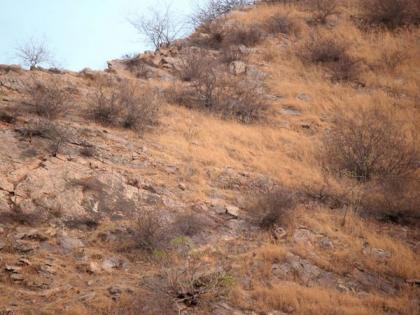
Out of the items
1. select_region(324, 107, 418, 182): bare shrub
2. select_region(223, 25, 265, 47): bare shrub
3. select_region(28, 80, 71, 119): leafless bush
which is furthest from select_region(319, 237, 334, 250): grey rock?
select_region(223, 25, 265, 47): bare shrub

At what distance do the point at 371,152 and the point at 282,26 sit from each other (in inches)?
349

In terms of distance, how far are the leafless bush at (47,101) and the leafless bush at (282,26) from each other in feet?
31.2

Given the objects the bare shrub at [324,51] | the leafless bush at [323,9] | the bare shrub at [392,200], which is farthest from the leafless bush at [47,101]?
the leafless bush at [323,9]

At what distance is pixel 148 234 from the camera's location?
232 inches

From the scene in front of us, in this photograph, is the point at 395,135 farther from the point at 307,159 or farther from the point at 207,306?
the point at 207,306

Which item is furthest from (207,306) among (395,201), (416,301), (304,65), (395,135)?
(304,65)

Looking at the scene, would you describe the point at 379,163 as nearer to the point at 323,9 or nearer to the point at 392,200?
the point at 392,200

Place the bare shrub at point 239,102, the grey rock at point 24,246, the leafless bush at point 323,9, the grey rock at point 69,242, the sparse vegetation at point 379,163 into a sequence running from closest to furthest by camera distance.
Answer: the grey rock at point 24,246 → the grey rock at point 69,242 → the sparse vegetation at point 379,163 → the bare shrub at point 239,102 → the leafless bush at point 323,9

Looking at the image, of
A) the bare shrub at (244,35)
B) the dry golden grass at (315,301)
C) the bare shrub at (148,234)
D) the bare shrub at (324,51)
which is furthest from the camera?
the bare shrub at (244,35)

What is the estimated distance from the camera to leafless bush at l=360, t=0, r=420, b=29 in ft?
51.4

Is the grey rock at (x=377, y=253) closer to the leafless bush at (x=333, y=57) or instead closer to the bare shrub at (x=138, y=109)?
the bare shrub at (x=138, y=109)

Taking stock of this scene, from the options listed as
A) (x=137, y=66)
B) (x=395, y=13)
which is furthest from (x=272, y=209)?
(x=395, y=13)

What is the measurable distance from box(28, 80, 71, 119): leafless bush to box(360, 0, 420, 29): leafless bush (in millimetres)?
12377

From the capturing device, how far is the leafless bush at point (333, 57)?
43.8ft
